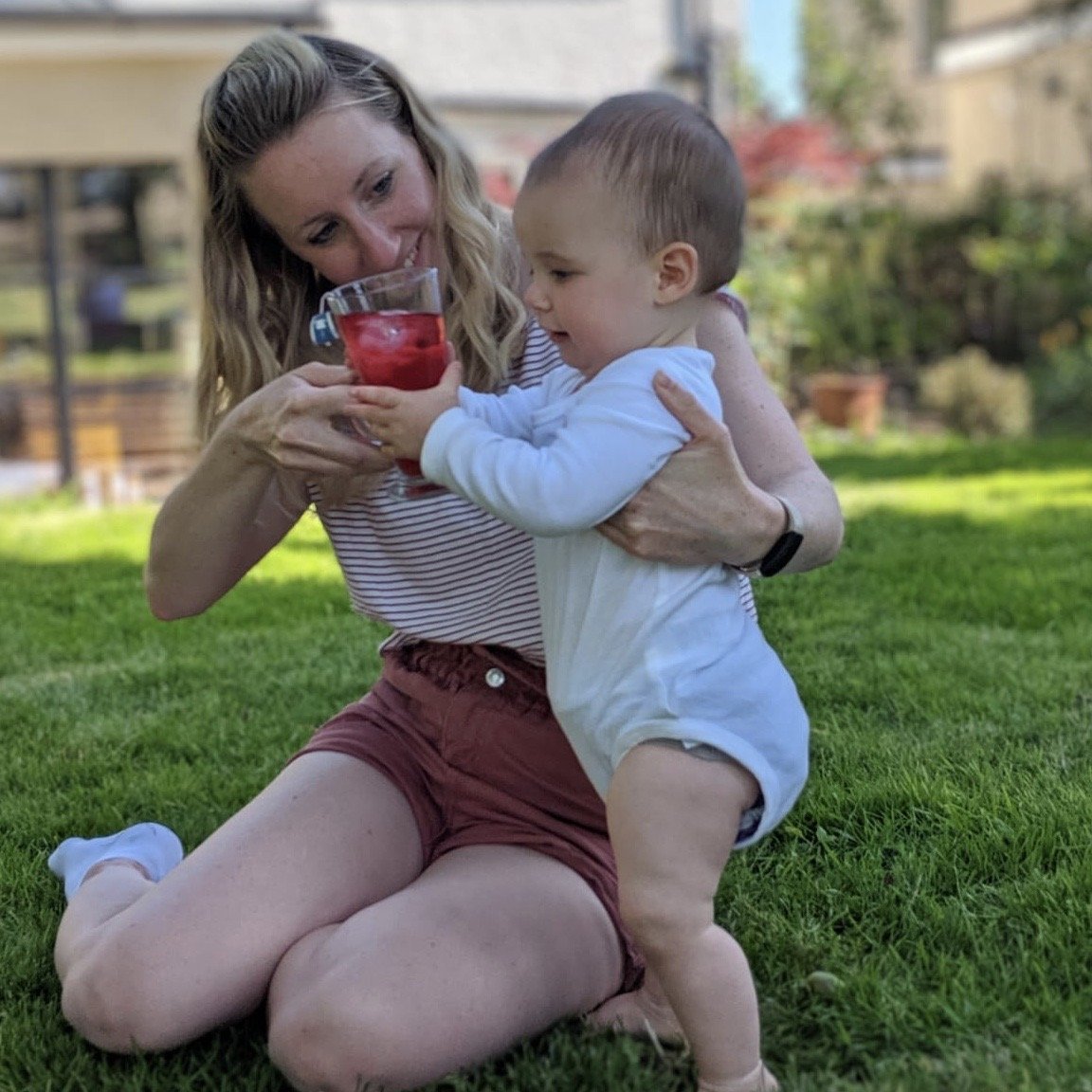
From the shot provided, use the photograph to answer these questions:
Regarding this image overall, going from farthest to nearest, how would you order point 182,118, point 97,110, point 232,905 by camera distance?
point 182,118, point 97,110, point 232,905

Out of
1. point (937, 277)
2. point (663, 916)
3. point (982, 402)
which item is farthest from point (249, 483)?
point (937, 277)

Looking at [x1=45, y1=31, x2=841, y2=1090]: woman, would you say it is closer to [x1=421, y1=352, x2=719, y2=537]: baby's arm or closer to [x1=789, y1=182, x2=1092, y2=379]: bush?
[x1=421, y1=352, x2=719, y2=537]: baby's arm

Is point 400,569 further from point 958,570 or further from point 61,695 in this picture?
point 958,570

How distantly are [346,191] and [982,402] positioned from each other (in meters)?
8.31

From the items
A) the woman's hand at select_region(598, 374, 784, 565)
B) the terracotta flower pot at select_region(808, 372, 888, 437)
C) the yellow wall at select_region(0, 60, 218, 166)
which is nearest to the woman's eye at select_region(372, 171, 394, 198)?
the woman's hand at select_region(598, 374, 784, 565)

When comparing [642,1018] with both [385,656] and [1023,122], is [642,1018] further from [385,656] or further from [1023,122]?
[1023,122]

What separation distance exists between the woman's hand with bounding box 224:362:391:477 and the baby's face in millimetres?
293

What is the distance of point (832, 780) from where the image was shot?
2779 millimetres

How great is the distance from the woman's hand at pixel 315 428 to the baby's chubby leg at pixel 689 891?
56 cm

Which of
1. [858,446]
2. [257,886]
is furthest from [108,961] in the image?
[858,446]

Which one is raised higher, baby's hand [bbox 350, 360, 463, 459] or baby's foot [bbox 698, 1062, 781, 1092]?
baby's hand [bbox 350, 360, 463, 459]

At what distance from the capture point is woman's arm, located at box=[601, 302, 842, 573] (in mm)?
1835

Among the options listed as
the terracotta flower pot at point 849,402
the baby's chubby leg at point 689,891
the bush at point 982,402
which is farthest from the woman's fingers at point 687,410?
the bush at point 982,402

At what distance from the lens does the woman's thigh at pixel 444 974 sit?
6.25 feet
